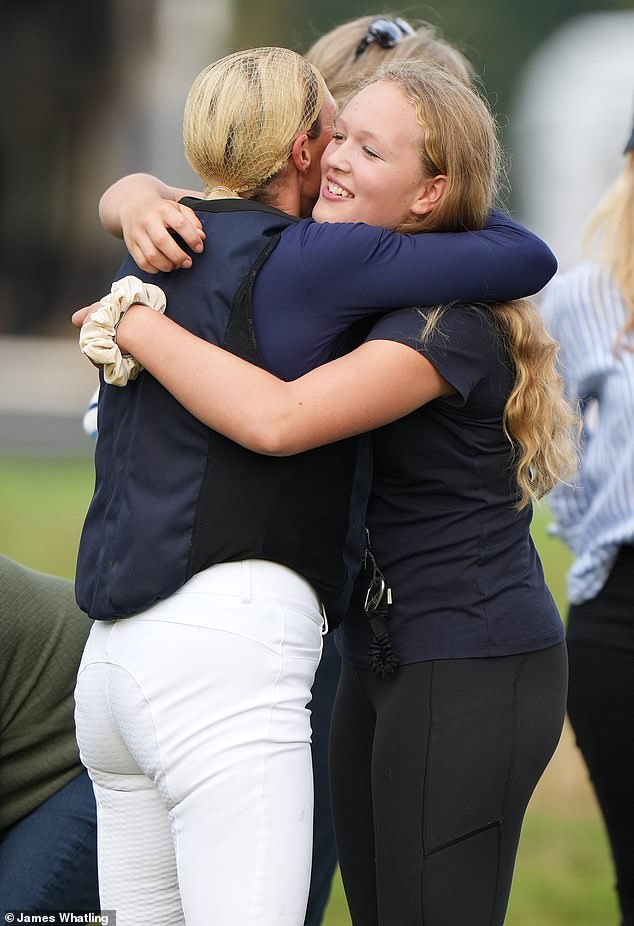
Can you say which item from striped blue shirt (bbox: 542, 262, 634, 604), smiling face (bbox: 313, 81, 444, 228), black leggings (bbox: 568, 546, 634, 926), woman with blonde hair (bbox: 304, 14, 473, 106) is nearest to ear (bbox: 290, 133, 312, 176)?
smiling face (bbox: 313, 81, 444, 228)

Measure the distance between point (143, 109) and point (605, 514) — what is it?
17.5 m

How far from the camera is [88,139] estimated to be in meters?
19.7

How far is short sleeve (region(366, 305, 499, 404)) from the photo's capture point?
75.8 inches

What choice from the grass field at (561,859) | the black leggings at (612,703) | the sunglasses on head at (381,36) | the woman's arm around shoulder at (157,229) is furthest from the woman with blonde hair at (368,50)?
the grass field at (561,859)

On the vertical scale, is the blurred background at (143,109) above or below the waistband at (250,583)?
below

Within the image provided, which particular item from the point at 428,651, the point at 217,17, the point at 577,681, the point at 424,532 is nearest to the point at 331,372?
the point at 424,532

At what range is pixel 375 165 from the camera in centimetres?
203

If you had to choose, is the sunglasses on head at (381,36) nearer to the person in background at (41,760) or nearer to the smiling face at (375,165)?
the smiling face at (375,165)

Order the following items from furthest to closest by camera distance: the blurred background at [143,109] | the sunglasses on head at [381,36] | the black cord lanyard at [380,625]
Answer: the blurred background at [143,109], the sunglasses on head at [381,36], the black cord lanyard at [380,625]

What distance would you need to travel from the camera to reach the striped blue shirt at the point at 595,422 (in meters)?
2.75

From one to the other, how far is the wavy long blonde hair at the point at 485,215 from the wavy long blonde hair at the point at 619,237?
0.76 m

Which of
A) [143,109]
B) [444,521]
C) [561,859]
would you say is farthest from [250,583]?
[143,109]

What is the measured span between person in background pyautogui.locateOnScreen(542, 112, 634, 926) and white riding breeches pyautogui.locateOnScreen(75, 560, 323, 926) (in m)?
1.00

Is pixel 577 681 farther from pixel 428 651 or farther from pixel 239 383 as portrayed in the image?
pixel 239 383
